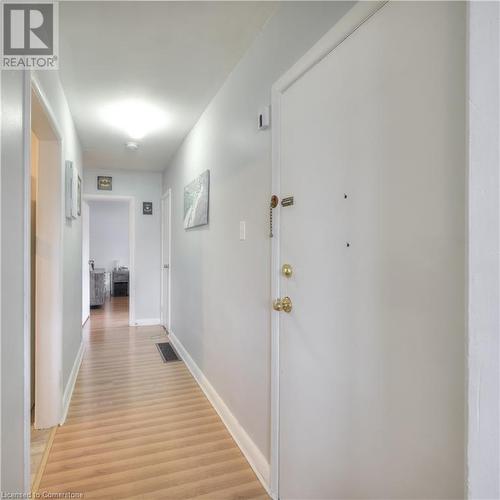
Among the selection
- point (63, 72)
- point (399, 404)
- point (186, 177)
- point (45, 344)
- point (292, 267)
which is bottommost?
point (45, 344)

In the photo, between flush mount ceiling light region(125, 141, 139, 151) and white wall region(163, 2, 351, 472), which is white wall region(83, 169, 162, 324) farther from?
white wall region(163, 2, 351, 472)

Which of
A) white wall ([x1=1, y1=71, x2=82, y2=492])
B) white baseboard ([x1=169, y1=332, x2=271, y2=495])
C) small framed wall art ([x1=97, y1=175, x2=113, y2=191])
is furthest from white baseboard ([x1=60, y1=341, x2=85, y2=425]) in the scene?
small framed wall art ([x1=97, y1=175, x2=113, y2=191])

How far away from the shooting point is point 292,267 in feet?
4.63

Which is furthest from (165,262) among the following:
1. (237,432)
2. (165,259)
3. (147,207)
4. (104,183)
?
(237,432)

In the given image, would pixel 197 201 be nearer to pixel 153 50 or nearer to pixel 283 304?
pixel 153 50

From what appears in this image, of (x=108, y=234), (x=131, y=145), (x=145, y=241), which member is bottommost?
(x=145, y=241)

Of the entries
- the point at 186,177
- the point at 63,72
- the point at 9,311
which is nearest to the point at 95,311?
the point at 186,177

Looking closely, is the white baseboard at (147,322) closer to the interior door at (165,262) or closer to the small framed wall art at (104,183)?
the interior door at (165,262)

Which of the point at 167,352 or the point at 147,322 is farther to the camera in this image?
the point at 147,322

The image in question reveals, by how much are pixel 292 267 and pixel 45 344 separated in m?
1.83

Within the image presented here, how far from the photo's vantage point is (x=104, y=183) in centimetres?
495

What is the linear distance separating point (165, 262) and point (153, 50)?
3.39 meters

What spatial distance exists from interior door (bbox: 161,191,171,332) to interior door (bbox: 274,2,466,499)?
3545 millimetres
